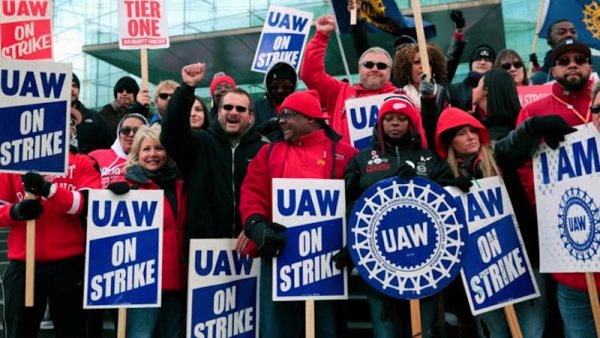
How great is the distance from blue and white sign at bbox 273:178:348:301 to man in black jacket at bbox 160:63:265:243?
575mm

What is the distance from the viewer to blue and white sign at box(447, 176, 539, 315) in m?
3.37

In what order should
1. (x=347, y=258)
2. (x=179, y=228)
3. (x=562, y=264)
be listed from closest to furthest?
(x=562, y=264), (x=347, y=258), (x=179, y=228)

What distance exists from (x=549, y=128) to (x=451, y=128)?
2.06 feet

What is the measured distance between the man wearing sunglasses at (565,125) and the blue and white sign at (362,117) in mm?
1076

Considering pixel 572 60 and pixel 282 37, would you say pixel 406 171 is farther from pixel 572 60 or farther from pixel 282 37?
pixel 282 37

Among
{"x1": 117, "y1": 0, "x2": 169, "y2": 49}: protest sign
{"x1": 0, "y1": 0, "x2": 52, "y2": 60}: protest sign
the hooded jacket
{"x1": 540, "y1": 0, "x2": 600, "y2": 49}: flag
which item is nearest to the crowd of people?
the hooded jacket

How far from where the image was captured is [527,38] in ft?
37.4

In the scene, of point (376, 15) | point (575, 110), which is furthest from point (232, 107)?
point (376, 15)

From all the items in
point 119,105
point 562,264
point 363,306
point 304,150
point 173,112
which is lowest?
point 363,306

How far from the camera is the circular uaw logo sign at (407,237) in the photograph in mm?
3143

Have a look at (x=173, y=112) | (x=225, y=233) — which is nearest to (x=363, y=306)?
(x=225, y=233)

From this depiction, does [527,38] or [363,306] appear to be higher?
[527,38]

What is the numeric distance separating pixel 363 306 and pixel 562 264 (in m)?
1.97

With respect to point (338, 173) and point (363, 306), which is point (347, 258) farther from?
point (363, 306)
